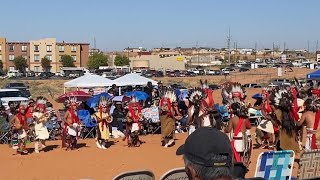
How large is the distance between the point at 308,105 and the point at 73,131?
259 inches

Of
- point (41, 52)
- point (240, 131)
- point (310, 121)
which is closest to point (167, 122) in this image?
point (240, 131)

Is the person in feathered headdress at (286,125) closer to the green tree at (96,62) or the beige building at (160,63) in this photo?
the green tree at (96,62)

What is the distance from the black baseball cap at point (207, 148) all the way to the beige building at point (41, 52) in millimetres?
93821

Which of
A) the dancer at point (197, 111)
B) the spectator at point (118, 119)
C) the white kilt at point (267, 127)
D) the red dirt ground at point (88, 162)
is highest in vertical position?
the dancer at point (197, 111)

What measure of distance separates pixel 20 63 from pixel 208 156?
89.3 meters

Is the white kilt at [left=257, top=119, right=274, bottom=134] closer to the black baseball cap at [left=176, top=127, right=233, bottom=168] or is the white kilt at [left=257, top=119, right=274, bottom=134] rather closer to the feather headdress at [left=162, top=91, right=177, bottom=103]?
the feather headdress at [left=162, top=91, right=177, bottom=103]

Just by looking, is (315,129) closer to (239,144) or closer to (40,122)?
(239,144)

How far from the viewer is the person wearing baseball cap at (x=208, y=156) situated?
2.50 metres

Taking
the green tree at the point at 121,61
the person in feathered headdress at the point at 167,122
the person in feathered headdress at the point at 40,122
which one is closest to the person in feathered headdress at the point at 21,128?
the person in feathered headdress at the point at 40,122

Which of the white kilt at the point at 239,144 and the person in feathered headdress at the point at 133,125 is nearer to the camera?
the white kilt at the point at 239,144

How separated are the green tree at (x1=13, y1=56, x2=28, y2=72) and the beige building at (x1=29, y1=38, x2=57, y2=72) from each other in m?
4.89

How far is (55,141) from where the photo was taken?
15445 millimetres

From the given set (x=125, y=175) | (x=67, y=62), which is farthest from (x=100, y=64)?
(x=125, y=175)

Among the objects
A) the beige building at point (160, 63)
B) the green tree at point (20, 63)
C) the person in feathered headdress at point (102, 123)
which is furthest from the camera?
the beige building at point (160, 63)
